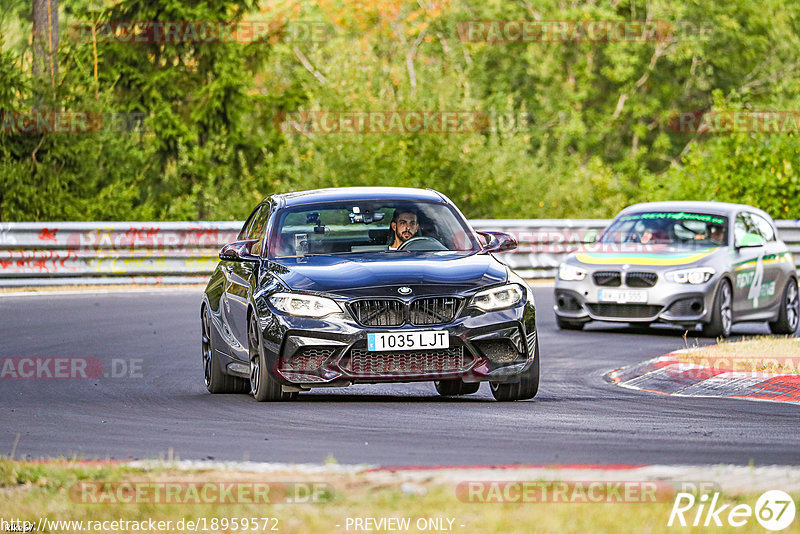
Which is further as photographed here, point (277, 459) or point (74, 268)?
point (74, 268)

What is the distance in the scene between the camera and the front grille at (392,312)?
10.3 metres

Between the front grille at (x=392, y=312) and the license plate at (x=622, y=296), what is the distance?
7696mm

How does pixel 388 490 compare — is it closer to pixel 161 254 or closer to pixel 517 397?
pixel 517 397

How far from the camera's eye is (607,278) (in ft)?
58.8

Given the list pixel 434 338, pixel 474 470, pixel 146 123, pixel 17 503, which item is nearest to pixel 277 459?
pixel 474 470

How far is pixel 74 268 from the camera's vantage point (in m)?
24.6

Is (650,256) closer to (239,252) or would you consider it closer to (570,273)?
(570,273)

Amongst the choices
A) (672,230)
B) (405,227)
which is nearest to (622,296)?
(672,230)

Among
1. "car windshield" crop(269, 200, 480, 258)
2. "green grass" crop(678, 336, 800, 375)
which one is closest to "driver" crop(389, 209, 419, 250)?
"car windshield" crop(269, 200, 480, 258)

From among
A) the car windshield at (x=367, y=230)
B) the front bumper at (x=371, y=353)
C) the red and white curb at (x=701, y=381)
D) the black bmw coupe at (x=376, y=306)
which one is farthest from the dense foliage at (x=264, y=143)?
the front bumper at (x=371, y=353)

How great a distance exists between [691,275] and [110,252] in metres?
10.9

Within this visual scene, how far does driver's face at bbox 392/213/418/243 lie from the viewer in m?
11.5

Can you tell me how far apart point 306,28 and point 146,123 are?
67.2 feet

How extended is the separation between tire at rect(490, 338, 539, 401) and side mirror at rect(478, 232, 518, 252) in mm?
962
